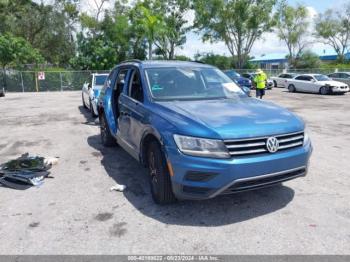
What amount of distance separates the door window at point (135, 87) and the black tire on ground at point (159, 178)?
1.01m

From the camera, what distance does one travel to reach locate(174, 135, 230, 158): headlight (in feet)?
11.8

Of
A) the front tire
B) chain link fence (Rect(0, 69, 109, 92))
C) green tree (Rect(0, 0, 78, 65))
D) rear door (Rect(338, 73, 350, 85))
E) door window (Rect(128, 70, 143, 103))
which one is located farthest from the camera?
green tree (Rect(0, 0, 78, 65))

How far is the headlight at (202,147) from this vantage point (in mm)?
3584

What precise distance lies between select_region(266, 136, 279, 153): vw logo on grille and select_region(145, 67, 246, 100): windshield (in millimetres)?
1428

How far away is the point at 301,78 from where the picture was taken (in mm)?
25672

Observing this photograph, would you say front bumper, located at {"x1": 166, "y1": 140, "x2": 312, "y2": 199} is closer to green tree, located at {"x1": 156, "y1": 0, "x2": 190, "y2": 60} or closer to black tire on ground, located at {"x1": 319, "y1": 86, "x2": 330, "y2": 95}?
black tire on ground, located at {"x1": 319, "y1": 86, "x2": 330, "y2": 95}

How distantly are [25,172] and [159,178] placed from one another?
2591mm

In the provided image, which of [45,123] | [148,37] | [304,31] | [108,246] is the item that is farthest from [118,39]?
[304,31]

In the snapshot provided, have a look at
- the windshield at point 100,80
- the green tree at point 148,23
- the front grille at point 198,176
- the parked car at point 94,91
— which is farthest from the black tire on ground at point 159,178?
the green tree at point 148,23

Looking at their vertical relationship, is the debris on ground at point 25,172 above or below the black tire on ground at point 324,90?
below

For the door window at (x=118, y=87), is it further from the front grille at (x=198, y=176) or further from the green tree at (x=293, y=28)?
the green tree at (x=293, y=28)

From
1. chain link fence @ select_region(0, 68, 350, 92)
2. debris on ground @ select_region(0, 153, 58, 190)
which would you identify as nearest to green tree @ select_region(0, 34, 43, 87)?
chain link fence @ select_region(0, 68, 350, 92)

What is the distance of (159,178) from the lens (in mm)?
4043

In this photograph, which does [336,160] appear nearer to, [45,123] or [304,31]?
[45,123]
